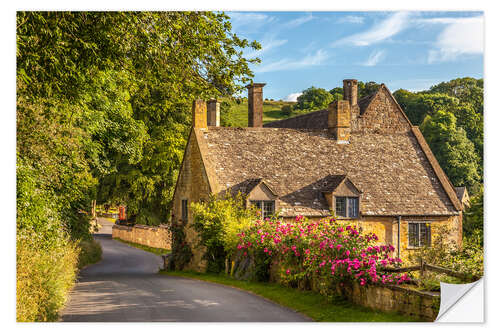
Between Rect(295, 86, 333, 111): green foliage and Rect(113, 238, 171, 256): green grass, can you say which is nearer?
Rect(295, 86, 333, 111): green foliage

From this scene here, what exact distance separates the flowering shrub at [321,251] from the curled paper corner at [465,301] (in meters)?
0.95

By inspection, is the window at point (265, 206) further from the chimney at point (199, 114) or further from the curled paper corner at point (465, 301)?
the curled paper corner at point (465, 301)

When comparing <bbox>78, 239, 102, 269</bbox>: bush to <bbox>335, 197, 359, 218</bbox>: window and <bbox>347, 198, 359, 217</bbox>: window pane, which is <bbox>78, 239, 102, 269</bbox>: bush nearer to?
<bbox>335, 197, 359, 218</bbox>: window

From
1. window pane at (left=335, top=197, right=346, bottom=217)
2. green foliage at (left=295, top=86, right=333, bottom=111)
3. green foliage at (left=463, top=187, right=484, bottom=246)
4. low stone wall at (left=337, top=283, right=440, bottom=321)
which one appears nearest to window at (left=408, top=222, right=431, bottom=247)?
green foliage at (left=463, top=187, right=484, bottom=246)

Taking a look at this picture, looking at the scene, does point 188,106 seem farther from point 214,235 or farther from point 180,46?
point 180,46

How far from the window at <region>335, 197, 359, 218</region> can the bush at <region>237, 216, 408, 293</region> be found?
5627 millimetres

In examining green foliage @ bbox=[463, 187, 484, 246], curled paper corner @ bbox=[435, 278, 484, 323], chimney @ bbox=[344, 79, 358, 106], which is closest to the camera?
curled paper corner @ bbox=[435, 278, 484, 323]

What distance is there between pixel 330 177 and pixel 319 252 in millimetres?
11719

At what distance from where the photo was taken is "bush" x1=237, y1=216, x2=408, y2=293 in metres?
10.9

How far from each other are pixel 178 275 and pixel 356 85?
1799 cm

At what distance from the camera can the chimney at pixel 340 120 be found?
25969 millimetres

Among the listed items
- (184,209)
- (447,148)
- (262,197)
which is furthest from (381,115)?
(184,209)

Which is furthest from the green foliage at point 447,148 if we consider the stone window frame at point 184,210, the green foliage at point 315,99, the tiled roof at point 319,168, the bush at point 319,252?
the stone window frame at point 184,210

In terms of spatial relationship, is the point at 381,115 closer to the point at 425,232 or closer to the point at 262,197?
the point at 425,232
